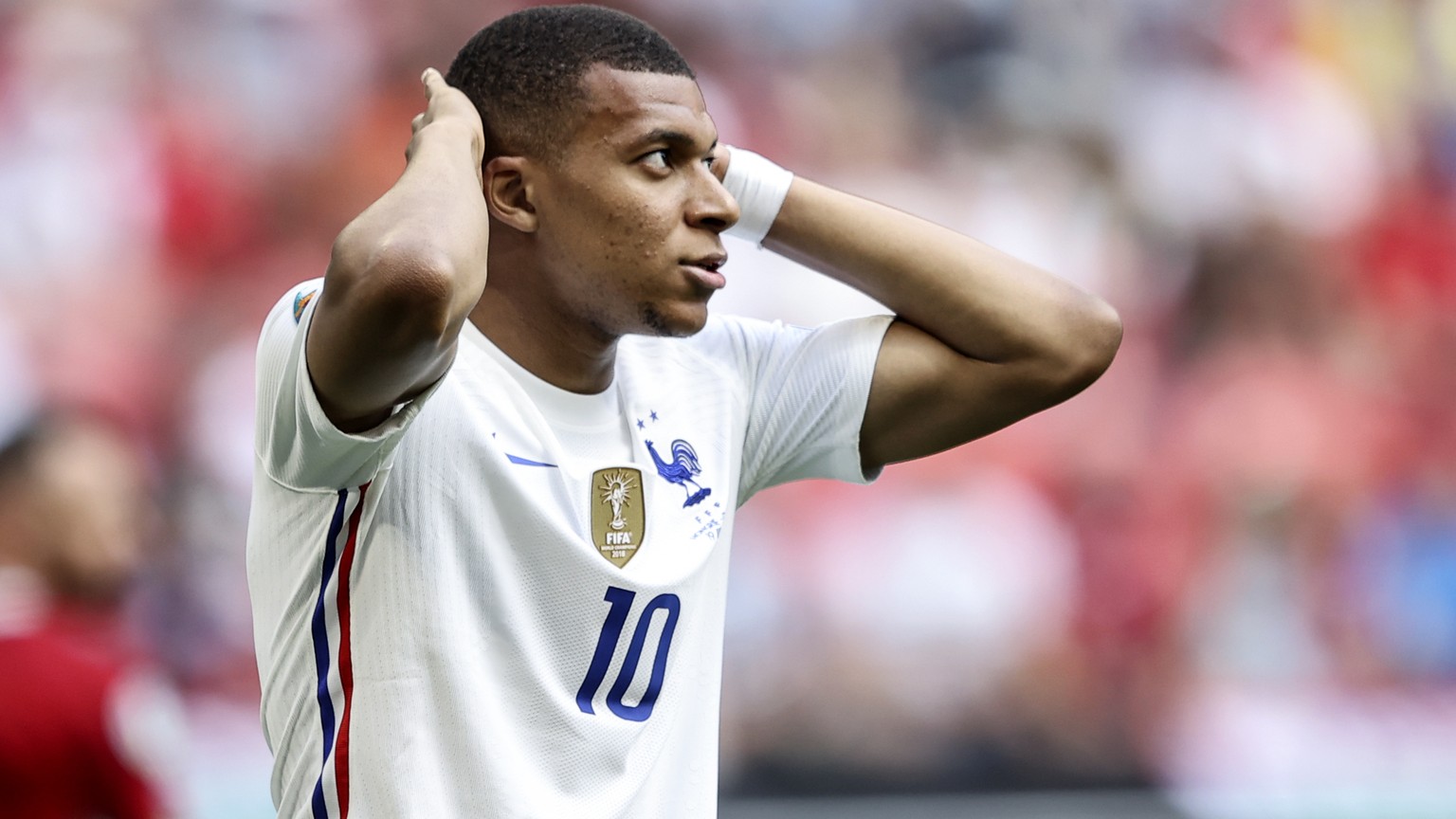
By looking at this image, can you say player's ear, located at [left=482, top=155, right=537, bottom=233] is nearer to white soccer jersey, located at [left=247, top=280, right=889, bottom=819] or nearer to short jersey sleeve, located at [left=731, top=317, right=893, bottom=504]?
white soccer jersey, located at [left=247, top=280, right=889, bottom=819]

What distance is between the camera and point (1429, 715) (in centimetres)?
609

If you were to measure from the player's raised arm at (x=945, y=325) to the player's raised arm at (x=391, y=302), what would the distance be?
807 millimetres

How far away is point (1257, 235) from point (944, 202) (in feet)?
4.47

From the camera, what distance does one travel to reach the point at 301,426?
189 cm

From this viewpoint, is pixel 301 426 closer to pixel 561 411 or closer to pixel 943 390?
pixel 561 411

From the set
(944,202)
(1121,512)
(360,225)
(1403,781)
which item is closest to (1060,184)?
(944,202)

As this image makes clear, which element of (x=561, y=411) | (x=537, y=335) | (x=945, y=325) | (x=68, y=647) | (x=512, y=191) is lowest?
(x=68, y=647)

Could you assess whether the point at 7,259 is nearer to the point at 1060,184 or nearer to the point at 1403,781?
the point at 1060,184

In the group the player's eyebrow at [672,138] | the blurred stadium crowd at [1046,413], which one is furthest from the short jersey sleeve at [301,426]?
the blurred stadium crowd at [1046,413]

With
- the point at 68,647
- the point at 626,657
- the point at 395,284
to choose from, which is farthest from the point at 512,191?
the point at 68,647

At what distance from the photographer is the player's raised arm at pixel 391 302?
1.80 metres

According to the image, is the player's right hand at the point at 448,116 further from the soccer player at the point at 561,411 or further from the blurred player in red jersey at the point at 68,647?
the blurred player in red jersey at the point at 68,647

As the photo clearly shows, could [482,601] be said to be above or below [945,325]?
below

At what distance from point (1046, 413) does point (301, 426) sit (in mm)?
4554
